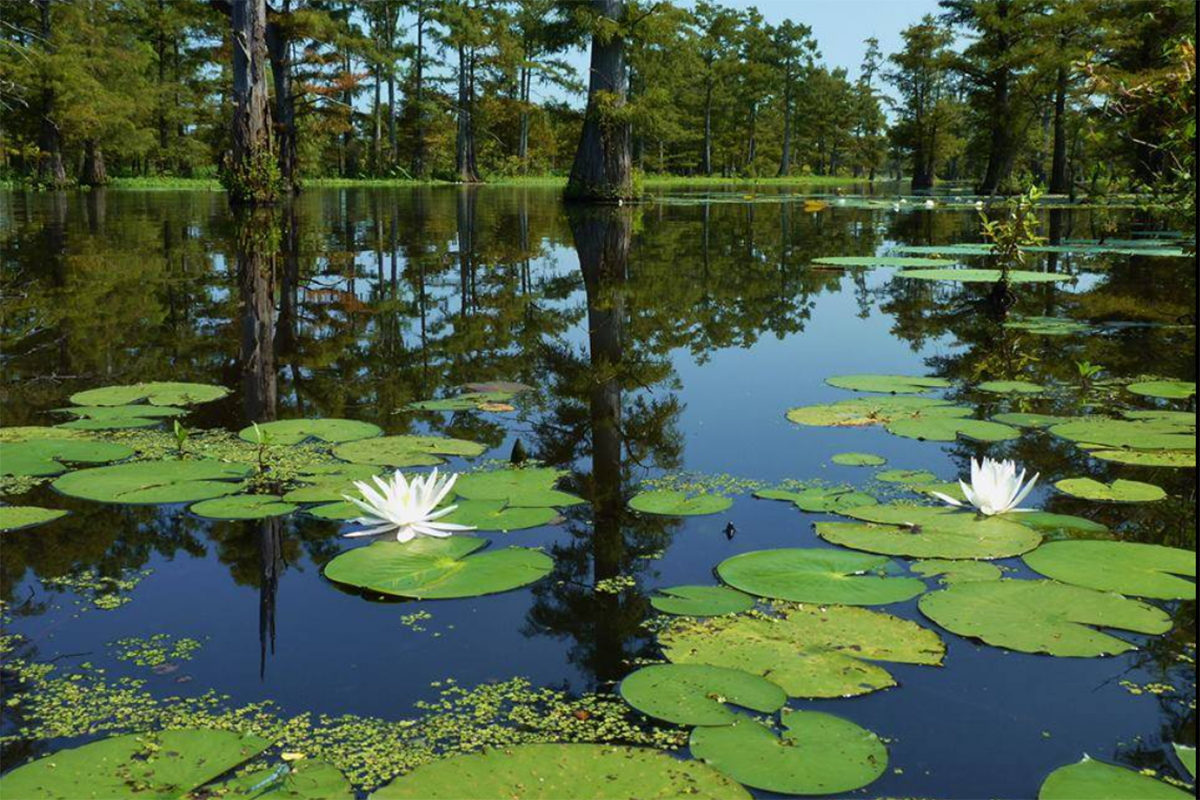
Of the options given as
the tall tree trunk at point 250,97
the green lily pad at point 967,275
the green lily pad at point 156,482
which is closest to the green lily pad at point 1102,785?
the green lily pad at point 156,482

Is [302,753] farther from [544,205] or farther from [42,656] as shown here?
[544,205]

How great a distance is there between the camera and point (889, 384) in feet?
10.7

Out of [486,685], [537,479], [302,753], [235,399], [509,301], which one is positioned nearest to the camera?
[302,753]

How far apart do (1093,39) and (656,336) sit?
63.2 feet

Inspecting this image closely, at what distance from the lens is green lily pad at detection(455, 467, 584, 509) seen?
210 cm

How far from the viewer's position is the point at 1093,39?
62.8 feet

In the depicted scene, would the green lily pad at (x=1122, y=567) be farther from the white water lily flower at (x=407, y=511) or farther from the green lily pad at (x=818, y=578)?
the white water lily flower at (x=407, y=511)

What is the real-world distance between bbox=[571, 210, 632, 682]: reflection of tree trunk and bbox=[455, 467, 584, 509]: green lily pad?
90 mm

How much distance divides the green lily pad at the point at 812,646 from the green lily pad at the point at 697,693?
4 centimetres

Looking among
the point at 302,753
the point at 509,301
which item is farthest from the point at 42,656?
the point at 509,301

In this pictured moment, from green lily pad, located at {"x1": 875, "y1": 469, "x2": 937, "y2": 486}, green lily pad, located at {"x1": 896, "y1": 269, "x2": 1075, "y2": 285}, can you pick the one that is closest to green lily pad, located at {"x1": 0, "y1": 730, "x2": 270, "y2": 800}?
green lily pad, located at {"x1": 875, "y1": 469, "x2": 937, "y2": 486}

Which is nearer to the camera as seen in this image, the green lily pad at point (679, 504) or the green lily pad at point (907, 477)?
the green lily pad at point (679, 504)

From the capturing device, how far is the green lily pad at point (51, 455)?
7.37 ft

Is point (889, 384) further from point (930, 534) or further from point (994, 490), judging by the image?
point (930, 534)
